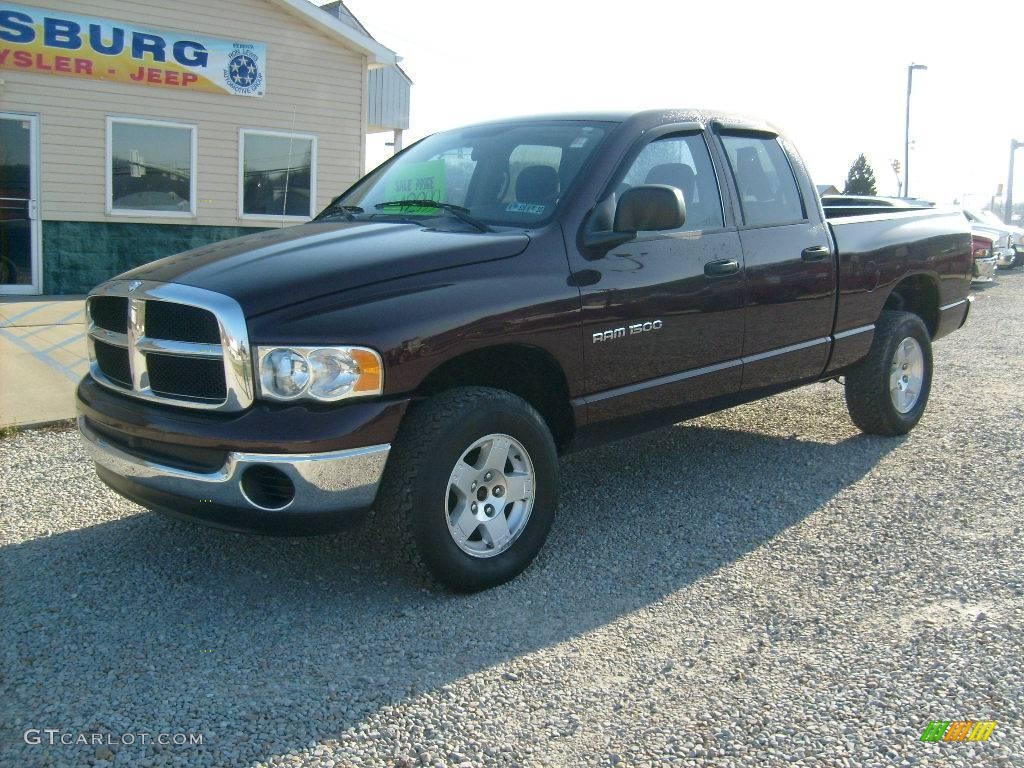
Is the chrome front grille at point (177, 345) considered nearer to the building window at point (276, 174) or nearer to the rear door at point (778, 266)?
the rear door at point (778, 266)

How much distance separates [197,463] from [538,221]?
5.69 ft

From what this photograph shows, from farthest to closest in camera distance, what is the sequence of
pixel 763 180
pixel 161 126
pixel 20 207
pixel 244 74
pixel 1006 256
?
pixel 1006 256
pixel 244 74
pixel 161 126
pixel 20 207
pixel 763 180

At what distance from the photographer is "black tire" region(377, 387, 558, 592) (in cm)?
353

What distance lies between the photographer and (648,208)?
13.6 feet

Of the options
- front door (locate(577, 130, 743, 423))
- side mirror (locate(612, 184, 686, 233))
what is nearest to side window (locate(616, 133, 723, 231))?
front door (locate(577, 130, 743, 423))

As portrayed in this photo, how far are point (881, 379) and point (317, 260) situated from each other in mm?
3842

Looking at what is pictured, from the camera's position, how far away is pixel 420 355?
11.6 feet

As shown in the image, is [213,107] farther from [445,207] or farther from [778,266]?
[778,266]

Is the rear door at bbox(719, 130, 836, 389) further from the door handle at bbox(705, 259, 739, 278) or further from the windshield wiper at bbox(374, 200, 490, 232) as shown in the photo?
the windshield wiper at bbox(374, 200, 490, 232)

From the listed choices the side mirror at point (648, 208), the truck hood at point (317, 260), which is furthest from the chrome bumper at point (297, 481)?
the side mirror at point (648, 208)

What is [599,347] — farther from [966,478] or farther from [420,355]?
[966,478]

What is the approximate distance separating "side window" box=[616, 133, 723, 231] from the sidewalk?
165 inches

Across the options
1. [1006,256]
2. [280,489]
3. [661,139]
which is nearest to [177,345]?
[280,489]

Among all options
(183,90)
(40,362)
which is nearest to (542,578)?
(40,362)
